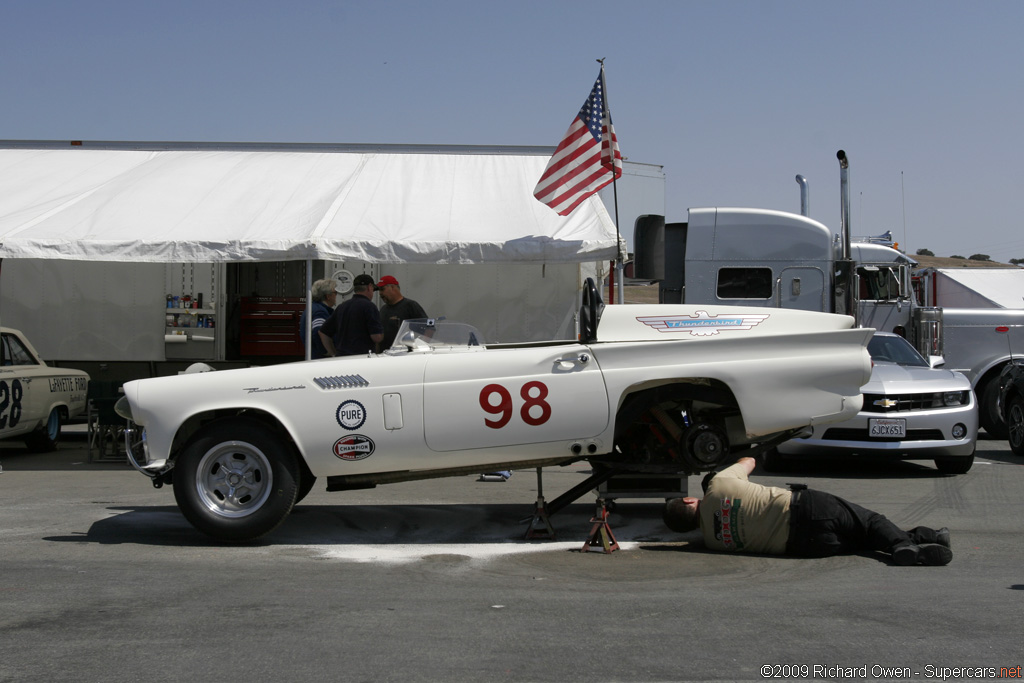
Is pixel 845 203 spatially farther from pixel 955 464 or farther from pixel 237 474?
pixel 237 474

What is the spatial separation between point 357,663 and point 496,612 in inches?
38.6

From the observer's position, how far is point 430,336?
659cm

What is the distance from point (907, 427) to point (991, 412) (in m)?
5.62

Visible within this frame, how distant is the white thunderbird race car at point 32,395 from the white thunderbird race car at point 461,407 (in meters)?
5.40

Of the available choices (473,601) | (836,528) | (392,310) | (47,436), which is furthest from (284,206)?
(836,528)

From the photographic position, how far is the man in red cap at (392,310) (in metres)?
9.60

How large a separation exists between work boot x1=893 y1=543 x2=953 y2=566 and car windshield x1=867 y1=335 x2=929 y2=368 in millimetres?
5358

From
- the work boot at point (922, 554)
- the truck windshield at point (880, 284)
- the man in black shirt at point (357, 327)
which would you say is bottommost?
the work boot at point (922, 554)

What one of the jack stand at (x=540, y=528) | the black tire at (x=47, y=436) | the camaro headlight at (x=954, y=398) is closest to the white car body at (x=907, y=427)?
the camaro headlight at (x=954, y=398)

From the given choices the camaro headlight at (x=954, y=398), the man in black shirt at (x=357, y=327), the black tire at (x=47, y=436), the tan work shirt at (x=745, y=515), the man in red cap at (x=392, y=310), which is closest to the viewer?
the tan work shirt at (x=745, y=515)

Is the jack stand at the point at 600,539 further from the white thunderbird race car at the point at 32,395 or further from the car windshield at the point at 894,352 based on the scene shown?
the white thunderbird race car at the point at 32,395

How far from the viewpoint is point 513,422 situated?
620cm

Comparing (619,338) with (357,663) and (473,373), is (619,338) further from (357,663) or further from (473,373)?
(357,663)

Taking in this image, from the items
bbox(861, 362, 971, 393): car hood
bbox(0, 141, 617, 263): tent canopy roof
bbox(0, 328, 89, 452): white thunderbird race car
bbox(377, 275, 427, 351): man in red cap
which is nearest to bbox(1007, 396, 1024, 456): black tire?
bbox(861, 362, 971, 393): car hood
